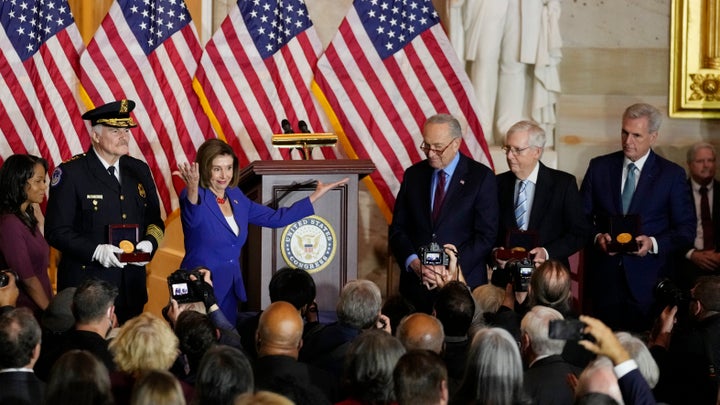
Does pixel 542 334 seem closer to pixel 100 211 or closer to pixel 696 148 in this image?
pixel 100 211

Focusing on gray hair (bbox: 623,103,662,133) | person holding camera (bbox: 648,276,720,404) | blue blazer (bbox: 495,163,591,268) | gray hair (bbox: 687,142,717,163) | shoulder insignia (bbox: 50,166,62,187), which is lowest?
person holding camera (bbox: 648,276,720,404)

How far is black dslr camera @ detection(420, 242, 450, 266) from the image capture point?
7.34 metres

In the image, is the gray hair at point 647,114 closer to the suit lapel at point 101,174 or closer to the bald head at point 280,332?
the suit lapel at point 101,174

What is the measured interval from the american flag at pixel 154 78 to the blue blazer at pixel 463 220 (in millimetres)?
2286

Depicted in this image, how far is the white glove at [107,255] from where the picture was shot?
24.0 ft

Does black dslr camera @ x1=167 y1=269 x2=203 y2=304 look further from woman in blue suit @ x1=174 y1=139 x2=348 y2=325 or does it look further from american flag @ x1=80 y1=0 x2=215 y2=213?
american flag @ x1=80 y1=0 x2=215 y2=213

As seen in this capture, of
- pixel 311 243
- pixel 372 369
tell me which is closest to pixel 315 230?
pixel 311 243

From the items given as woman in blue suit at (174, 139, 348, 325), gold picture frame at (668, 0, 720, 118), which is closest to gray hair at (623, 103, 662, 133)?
gold picture frame at (668, 0, 720, 118)

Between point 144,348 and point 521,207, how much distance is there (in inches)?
145

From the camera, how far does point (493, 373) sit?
4.46 metres

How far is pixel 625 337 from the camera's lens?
5066mm

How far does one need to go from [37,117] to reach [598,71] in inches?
164

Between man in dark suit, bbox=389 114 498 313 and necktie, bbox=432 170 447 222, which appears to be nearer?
man in dark suit, bbox=389 114 498 313

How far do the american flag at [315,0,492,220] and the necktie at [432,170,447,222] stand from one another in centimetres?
163
